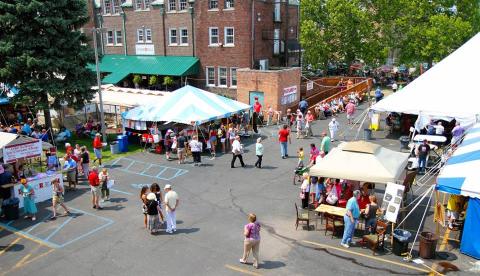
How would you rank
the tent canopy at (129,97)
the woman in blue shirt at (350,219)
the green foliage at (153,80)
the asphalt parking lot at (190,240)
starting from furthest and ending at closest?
the green foliage at (153,80), the tent canopy at (129,97), the woman in blue shirt at (350,219), the asphalt parking lot at (190,240)

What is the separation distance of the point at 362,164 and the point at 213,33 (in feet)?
82.8

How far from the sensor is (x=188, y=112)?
22.5 metres

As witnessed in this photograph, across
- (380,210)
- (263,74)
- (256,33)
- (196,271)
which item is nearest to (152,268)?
(196,271)

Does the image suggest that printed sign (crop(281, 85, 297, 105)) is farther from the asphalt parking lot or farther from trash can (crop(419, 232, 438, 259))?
trash can (crop(419, 232, 438, 259))

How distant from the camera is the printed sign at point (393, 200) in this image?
11.9m

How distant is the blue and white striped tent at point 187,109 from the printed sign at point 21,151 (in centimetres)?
661

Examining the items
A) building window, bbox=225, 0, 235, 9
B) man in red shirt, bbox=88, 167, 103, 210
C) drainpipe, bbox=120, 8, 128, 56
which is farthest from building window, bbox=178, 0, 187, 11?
man in red shirt, bbox=88, 167, 103, 210

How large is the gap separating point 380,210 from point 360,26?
3157cm

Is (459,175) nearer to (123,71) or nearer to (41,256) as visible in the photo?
(41,256)

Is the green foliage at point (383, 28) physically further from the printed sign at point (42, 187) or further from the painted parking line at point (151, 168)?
the printed sign at point (42, 187)

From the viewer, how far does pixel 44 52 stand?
23.9m

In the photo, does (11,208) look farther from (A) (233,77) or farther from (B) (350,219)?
(A) (233,77)

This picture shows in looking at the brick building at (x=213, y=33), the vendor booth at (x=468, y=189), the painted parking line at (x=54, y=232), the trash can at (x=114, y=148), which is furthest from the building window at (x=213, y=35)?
the vendor booth at (x=468, y=189)

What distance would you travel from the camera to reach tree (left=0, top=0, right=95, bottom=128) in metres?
22.8
